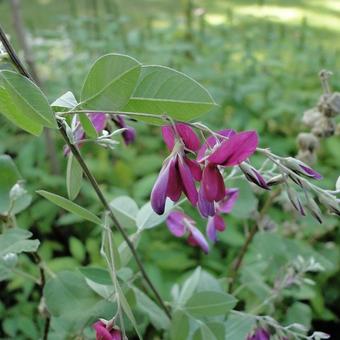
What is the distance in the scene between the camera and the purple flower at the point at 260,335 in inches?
32.1

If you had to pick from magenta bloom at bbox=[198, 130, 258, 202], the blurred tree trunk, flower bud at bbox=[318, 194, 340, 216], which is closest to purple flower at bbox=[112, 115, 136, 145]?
magenta bloom at bbox=[198, 130, 258, 202]

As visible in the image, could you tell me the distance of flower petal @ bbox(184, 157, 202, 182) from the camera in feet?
1.96

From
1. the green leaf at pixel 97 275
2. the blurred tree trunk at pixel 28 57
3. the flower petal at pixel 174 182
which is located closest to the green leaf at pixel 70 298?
the green leaf at pixel 97 275

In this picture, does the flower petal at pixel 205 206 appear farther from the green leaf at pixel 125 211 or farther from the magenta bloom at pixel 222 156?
the green leaf at pixel 125 211

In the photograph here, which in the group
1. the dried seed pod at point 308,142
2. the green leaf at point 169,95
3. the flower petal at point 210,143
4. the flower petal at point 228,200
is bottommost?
the flower petal at point 228,200

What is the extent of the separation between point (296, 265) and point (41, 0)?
5394mm

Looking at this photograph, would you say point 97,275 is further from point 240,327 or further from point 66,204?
point 240,327

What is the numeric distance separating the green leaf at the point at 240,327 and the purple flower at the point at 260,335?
2.4 inches

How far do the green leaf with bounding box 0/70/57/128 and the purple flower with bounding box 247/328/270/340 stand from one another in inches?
16.7

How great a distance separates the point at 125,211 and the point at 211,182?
37 cm

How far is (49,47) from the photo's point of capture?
110 inches

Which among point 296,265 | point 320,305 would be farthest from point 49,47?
point 296,265

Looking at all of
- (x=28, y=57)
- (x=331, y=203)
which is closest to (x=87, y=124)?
(x=331, y=203)

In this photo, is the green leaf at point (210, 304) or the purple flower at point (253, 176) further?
the green leaf at point (210, 304)
